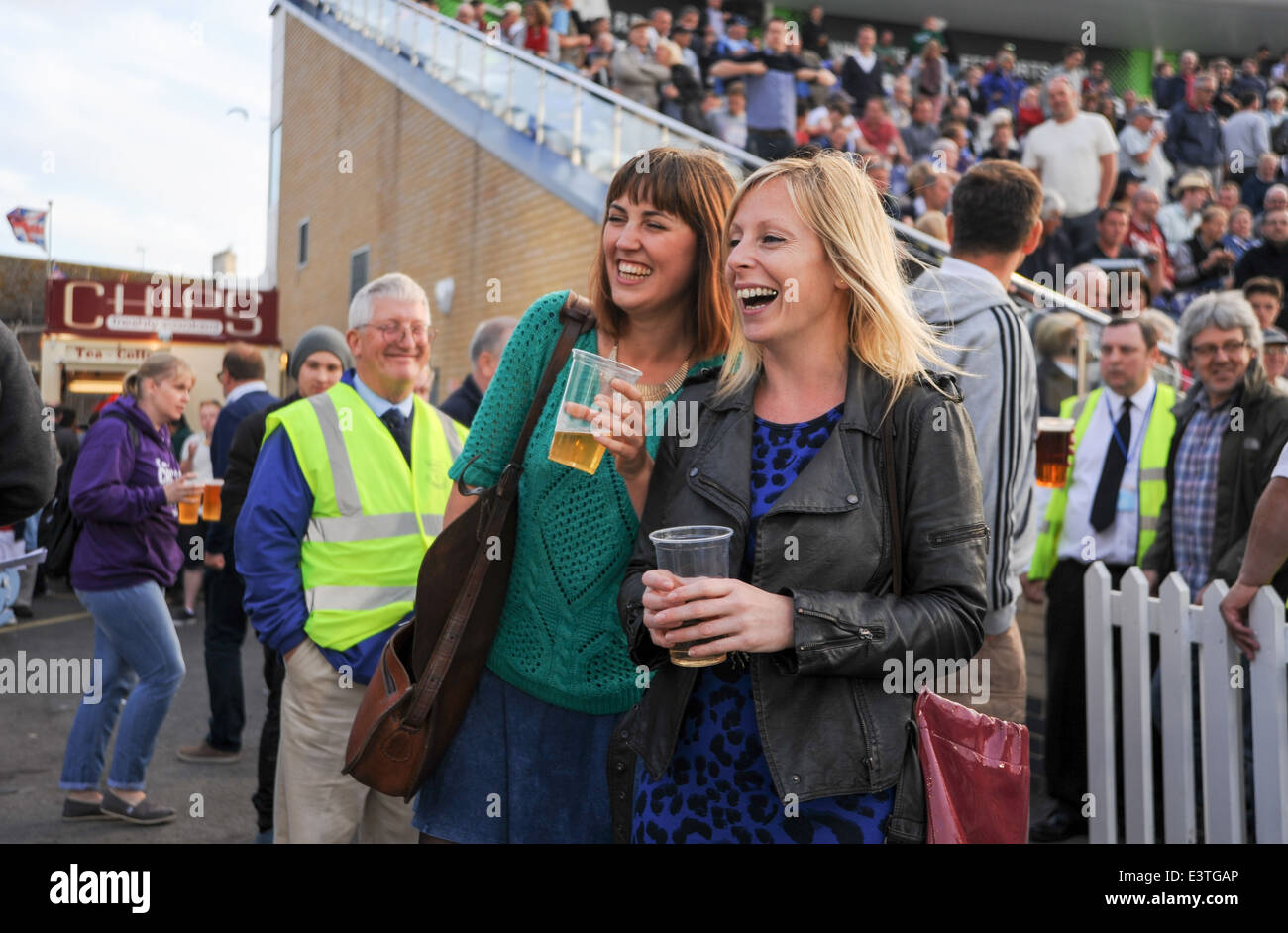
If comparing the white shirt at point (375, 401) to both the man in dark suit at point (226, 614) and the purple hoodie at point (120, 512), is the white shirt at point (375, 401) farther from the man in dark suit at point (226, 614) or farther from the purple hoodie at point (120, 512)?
the man in dark suit at point (226, 614)

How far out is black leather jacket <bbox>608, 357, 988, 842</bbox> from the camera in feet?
5.64

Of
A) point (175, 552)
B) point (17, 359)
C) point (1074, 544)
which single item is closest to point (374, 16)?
point (175, 552)

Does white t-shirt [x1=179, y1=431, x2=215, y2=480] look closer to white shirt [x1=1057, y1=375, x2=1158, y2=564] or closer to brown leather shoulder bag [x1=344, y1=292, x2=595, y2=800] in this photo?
white shirt [x1=1057, y1=375, x2=1158, y2=564]

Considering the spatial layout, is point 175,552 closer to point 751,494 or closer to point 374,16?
point 751,494

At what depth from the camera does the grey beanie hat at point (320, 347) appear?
17.1 ft

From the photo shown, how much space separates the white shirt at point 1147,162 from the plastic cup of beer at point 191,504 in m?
11.7

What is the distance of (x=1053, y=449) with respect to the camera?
4160 mm

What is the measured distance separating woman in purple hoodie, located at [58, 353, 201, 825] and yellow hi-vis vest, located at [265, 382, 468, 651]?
1863 mm

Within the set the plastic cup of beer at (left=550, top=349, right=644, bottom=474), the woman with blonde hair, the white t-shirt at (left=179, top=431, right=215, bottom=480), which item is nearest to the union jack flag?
the white t-shirt at (left=179, top=431, right=215, bottom=480)

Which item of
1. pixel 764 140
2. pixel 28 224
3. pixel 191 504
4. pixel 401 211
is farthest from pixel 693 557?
pixel 28 224

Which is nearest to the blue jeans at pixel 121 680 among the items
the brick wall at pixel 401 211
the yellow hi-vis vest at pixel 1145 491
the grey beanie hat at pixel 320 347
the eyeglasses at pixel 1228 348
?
the grey beanie hat at pixel 320 347

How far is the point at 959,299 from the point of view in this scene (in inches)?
126

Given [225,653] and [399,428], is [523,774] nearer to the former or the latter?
[399,428]
